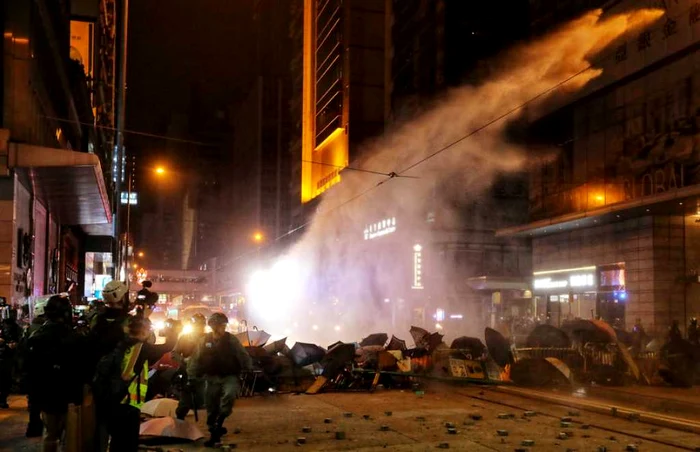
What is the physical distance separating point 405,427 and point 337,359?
155 inches

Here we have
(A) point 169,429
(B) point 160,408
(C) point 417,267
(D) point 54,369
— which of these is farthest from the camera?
(C) point 417,267

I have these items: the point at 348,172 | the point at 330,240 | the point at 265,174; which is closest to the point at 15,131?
the point at 330,240

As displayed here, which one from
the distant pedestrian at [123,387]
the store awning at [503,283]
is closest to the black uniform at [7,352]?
the distant pedestrian at [123,387]

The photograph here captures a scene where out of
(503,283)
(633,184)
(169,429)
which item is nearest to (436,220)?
(503,283)

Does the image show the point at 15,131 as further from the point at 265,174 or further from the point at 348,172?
the point at 265,174

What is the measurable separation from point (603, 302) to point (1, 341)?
17.2 metres

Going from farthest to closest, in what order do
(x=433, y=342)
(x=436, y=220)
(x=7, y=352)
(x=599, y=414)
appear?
(x=436, y=220)
(x=433, y=342)
(x=7, y=352)
(x=599, y=414)

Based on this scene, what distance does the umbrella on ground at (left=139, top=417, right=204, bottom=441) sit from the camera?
7.01 m

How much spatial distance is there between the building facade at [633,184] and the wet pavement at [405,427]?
31.0 ft

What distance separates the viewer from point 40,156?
1279 cm

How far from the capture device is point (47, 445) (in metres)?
5.22

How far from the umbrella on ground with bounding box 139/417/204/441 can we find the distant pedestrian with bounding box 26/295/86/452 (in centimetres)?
194

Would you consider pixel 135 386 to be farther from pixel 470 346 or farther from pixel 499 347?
pixel 470 346

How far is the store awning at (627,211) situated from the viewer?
1655cm
